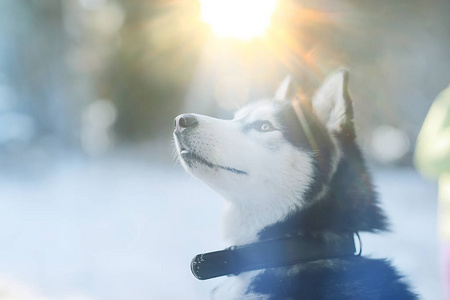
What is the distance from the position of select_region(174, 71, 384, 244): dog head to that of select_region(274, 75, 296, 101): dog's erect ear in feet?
0.33

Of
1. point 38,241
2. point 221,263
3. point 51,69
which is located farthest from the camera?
point 51,69

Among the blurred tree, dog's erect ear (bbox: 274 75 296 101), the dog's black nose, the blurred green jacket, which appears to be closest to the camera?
the blurred green jacket

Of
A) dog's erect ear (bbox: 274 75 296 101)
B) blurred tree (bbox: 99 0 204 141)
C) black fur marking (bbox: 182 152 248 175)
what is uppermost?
blurred tree (bbox: 99 0 204 141)

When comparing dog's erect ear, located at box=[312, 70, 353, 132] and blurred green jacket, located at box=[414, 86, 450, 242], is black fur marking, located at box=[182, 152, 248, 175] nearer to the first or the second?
dog's erect ear, located at box=[312, 70, 353, 132]

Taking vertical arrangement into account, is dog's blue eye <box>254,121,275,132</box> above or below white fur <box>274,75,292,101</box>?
below

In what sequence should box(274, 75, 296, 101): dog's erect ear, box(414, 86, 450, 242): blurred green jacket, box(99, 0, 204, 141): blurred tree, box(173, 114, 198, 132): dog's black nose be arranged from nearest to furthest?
box(414, 86, 450, 242): blurred green jacket → box(173, 114, 198, 132): dog's black nose → box(274, 75, 296, 101): dog's erect ear → box(99, 0, 204, 141): blurred tree

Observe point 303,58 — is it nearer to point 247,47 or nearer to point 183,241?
point 247,47

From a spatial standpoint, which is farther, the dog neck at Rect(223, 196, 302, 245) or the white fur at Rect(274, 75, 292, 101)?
the white fur at Rect(274, 75, 292, 101)

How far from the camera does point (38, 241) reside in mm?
1303

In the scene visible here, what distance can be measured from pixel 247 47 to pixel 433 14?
692mm

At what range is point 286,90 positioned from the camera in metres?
1.06

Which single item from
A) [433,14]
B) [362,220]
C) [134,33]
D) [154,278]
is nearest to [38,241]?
[154,278]

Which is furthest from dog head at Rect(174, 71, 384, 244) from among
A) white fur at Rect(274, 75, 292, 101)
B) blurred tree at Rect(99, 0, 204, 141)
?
blurred tree at Rect(99, 0, 204, 141)

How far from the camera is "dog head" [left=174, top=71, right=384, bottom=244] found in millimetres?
893
